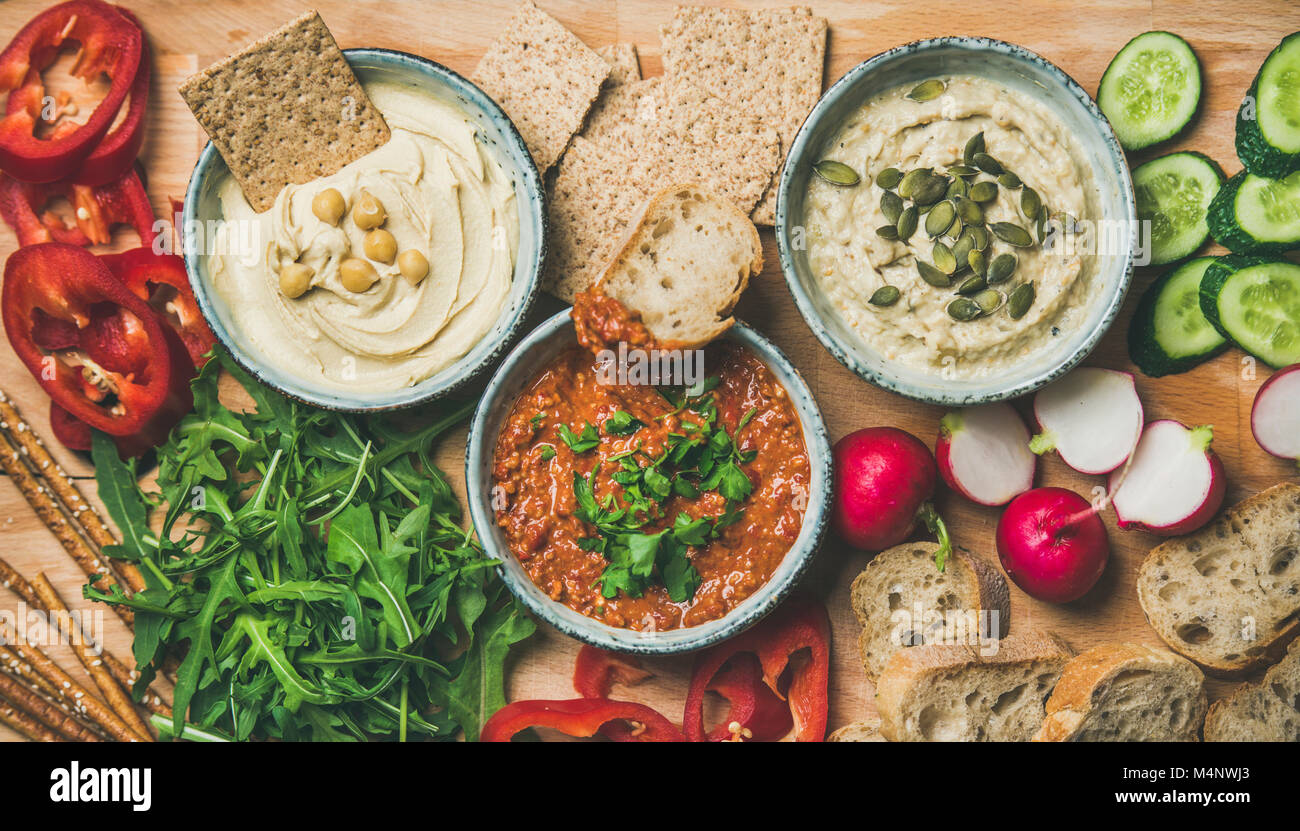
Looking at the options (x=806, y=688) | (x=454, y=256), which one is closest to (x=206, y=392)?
(x=454, y=256)

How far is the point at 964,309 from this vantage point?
3080 millimetres

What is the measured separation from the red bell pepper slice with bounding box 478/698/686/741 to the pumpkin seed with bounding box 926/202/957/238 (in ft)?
6.32

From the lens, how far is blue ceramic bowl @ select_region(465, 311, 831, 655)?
3113 mm

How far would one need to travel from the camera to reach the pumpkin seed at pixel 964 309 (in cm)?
308

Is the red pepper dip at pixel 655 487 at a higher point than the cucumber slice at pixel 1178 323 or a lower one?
lower

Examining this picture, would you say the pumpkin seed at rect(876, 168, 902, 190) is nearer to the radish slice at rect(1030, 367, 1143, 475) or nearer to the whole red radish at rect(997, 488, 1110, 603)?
the radish slice at rect(1030, 367, 1143, 475)

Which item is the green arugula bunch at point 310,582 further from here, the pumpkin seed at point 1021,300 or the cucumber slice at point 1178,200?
the cucumber slice at point 1178,200

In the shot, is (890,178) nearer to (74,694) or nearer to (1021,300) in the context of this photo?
(1021,300)

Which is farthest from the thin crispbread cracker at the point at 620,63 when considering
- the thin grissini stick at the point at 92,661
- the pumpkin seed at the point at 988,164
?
the thin grissini stick at the point at 92,661

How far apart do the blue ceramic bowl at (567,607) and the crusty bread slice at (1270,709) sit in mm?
1669

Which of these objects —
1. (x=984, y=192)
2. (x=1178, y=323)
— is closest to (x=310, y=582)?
(x=984, y=192)

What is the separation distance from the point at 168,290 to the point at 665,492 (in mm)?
2075

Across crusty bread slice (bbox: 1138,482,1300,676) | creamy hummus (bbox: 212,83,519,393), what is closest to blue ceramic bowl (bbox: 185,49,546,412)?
creamy hummus (bbox: 212,83,519,393)

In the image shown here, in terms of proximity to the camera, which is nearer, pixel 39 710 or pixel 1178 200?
pixel 1178 200
